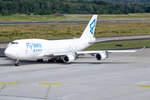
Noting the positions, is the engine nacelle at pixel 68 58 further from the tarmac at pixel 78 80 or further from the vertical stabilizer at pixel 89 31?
the vertical stabilizer at pixel 89 31

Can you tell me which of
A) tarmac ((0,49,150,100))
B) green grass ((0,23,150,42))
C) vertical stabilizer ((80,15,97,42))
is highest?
vertical stabilizer ((80,15,97,42))

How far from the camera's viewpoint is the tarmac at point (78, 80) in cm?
2861

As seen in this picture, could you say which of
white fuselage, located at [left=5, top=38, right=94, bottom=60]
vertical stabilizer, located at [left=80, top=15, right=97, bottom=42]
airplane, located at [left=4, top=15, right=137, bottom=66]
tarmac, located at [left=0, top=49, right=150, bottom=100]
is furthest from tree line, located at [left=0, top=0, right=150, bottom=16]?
tarmac, located at [left=0, top=49, right=150, bottom=100]

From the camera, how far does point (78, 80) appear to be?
1379 inches

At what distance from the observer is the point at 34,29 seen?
95.2 metres

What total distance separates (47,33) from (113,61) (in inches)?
1696

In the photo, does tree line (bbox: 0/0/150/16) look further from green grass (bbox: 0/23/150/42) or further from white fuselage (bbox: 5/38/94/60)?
white fuselage (bbox: 5/38/94/60)

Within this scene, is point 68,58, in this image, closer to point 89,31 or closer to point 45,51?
point 45,51

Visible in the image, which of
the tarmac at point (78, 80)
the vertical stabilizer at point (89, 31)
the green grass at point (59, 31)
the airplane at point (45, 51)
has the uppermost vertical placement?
the vertical stabilizer at point (89, 31)

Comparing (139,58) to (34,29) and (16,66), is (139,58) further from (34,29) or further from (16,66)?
(34,29)

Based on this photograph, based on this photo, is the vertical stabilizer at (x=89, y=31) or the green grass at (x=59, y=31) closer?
the vertical stabilizer at (x=89, y=31)

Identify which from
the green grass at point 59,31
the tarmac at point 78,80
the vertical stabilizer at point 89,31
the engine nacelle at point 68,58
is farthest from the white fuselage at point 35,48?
the green grass at point 59,31

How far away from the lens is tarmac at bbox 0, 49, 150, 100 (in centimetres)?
2861

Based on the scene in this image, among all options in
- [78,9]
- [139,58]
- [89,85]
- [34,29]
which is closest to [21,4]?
[78,9]
